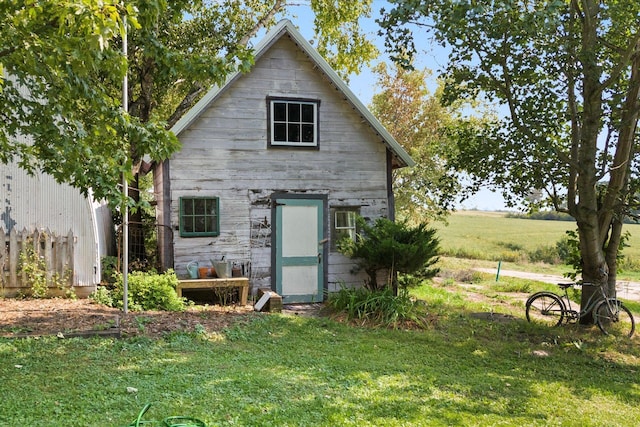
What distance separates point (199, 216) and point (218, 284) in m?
1.53

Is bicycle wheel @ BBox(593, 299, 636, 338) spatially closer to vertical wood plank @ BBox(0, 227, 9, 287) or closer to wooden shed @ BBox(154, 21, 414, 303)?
wooden shed @ BBox(154, 21, 414, 303)

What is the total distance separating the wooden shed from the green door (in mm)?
23

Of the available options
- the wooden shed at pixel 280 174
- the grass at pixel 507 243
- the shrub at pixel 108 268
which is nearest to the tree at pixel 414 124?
the grass at pixel 507 243

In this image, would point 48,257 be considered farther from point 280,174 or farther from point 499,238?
point 499,238

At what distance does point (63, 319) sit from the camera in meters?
8.24

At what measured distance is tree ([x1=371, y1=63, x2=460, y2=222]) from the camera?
76.5 ft

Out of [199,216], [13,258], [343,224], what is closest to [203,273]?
[199,216]

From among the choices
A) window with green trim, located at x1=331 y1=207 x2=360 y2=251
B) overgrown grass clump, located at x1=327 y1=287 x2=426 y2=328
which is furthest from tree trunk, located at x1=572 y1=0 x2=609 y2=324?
window with green trim, located at x1=331 y1=207 x2=360 y2=251

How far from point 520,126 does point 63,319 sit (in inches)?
343

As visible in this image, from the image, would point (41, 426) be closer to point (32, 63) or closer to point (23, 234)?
point (32, 63)

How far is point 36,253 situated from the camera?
33.8 ft

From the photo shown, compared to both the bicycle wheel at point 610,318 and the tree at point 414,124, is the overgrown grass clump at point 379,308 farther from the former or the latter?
the tree at point 414,124

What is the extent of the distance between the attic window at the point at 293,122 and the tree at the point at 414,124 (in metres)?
12.1

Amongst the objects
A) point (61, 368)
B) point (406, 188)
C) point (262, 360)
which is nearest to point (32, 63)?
point (61, 368)
